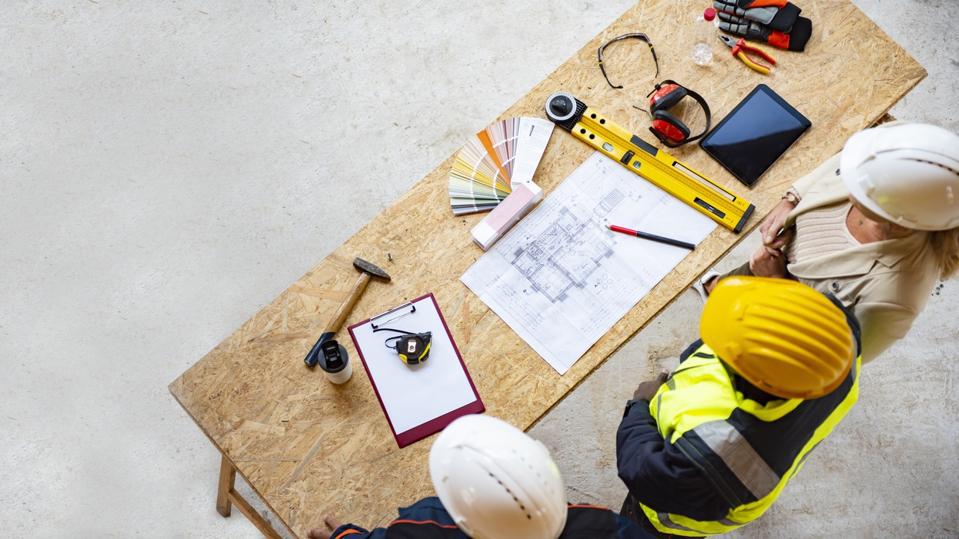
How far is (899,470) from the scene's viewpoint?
10.9ft

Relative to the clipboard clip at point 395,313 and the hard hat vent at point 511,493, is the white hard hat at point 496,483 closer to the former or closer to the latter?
the hard hat vent at point 511,493

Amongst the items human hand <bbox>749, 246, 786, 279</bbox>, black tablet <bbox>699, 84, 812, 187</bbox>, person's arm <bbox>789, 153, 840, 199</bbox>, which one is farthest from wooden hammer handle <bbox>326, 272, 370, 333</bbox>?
person's arm <bbox>789, 153, 840, 199</bbox>

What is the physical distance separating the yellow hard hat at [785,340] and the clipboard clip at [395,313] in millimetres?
985

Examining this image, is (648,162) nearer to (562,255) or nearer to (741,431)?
(562,255)

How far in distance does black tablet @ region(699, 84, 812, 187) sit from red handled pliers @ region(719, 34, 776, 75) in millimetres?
113

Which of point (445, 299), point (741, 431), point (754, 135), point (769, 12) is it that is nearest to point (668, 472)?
point (741, 431)

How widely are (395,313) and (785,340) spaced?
46.9 inches

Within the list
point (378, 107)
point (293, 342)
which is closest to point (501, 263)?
point (293, 342)

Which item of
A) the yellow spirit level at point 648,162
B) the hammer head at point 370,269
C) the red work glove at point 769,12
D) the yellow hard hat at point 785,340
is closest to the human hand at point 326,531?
the hammer head at point 370,269

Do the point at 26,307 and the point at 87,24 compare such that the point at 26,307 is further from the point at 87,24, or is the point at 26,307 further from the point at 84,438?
the point at 87,24

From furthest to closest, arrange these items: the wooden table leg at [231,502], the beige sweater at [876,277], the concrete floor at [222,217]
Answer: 1. the concrete floor at [222,217]
2. the wooden table leg at [231,502]
3. the beige sweater at [876,277]

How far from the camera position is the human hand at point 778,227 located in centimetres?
244

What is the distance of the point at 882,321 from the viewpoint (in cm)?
212

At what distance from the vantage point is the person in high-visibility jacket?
1750 millimetres
